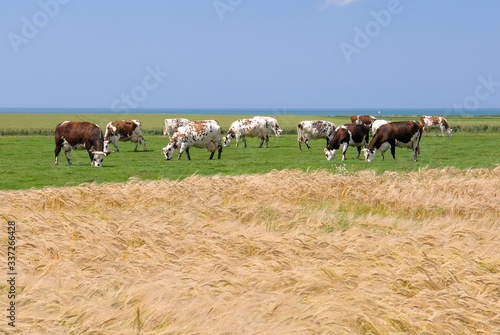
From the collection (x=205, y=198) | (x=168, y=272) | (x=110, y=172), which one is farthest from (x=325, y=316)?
(x=110, y=172)

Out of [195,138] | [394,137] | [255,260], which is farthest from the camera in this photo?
[195,138]

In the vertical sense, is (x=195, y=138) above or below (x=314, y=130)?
above

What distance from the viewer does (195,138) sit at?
90.3 ft

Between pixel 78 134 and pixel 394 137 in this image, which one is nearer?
pixel 78 134

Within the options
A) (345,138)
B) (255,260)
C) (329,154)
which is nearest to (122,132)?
(329,154)

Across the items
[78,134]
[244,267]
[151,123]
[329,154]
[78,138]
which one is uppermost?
[244,267]

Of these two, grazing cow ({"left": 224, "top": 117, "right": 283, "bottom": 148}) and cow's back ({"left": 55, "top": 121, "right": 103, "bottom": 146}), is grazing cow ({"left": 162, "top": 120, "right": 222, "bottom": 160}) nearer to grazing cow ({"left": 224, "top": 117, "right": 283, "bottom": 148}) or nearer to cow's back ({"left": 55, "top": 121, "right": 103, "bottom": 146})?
cow's back ({"left": 55, "top": 121, "right": 103, "bottom": 146})

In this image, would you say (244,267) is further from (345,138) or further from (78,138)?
(345,138)

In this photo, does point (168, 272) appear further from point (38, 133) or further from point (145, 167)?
point (38, 133)

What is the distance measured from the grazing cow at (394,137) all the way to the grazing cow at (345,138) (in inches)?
62.6

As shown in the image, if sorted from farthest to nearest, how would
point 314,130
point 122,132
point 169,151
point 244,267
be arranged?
point 314,130 → point 122,132 → point 169,151 → point 244,267

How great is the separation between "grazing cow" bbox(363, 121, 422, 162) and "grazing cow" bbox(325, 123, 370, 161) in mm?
1590

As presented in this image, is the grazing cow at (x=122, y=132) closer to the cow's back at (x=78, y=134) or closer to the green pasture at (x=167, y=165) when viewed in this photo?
the green pasture at (x=167, y=165)

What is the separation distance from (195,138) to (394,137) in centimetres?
880
